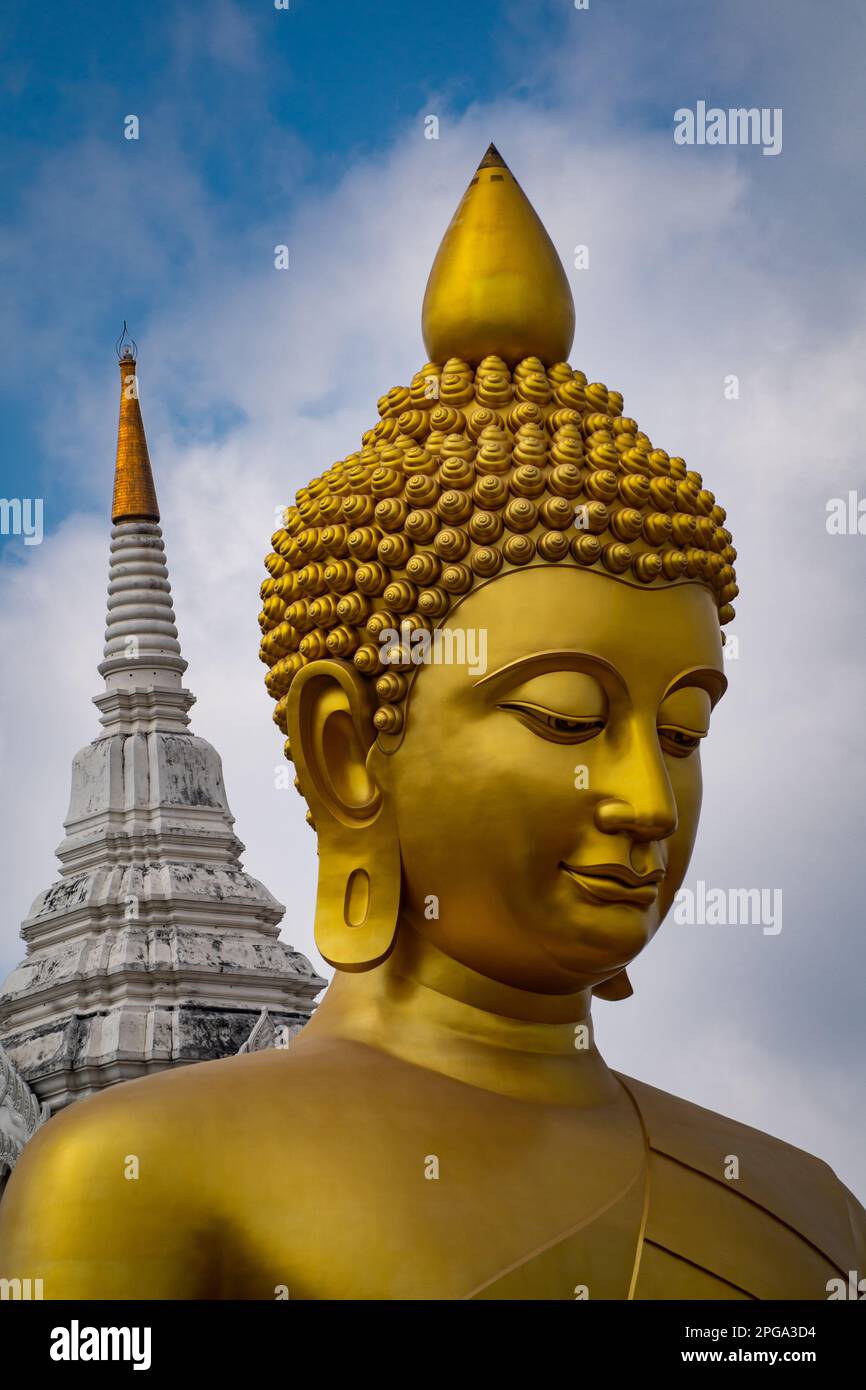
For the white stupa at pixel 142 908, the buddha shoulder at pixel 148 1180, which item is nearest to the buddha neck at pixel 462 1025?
the buddha shoulder at pixel 148 1180

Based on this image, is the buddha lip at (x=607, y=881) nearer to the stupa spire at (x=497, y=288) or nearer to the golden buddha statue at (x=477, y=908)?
the golden buddha statue at (x=477, y=908)

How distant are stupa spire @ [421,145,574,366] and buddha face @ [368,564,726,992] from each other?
94cm

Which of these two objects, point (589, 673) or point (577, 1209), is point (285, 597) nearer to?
point (589, 673)

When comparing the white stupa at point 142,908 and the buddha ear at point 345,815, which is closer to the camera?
the buddha ear at point 345,815

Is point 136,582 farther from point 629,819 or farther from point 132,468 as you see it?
point 629,819

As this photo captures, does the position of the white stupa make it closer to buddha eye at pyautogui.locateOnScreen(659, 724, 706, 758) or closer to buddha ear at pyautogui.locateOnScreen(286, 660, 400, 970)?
buddha ear at pyautogui.locateOnScreen(286, 660, 400, 970)

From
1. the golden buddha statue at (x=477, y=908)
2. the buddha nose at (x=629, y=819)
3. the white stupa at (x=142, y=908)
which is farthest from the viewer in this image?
the white stupa at (x=142, y=908)

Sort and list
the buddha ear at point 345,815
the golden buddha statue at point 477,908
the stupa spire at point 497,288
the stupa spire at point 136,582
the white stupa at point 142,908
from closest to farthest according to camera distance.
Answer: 1. the golden buddha statue at point 477,908
2. the buddha ear at point 345,815
3. the stupa spire at point 497,288
4. the white stupa at point 142,908
5. the stupa spire at point 136,582

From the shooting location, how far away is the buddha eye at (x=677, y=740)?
6344mm

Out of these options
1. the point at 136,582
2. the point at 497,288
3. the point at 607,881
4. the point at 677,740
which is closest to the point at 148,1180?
the point at 607,881

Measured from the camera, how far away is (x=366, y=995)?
6.50 m

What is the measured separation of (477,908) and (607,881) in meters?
0.39

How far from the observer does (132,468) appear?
2608 centimetres
